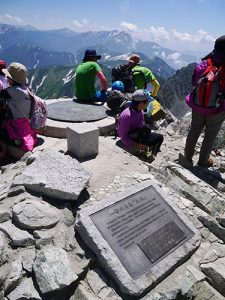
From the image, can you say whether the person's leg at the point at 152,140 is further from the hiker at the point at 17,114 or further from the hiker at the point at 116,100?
the hiker at the point at 17,114

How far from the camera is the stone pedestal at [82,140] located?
7.28 meters

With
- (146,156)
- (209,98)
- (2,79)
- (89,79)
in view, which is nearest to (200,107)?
(209,98)

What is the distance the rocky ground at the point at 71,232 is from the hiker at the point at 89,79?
5022 mm

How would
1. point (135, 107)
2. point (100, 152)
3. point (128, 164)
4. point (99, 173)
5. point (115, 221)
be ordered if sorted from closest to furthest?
point (115, 221) < point (99, 173) < point (128, 164) < point (100, 152) < point (135, 107)

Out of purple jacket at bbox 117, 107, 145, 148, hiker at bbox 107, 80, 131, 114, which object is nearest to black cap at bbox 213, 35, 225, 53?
purple jacket at bbox 117, 107, 145, 148

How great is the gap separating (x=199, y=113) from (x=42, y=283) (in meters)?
5.92

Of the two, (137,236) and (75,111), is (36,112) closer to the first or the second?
(75,111)

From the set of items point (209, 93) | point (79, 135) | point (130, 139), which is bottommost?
point (130, 139)

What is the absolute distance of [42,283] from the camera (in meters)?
4.17

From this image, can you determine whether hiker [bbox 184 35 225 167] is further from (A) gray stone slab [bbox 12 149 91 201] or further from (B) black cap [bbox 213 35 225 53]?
(A) gray stone slab [bbox 12 149 91 201]

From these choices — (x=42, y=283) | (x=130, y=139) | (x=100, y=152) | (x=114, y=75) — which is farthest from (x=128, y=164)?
(x=114, y=75)

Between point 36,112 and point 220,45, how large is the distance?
4979 millimetres

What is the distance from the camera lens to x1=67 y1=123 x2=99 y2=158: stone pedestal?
23.9ft

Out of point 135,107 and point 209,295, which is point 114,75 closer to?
point 135,107
